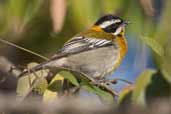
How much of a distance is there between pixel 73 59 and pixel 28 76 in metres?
1.81

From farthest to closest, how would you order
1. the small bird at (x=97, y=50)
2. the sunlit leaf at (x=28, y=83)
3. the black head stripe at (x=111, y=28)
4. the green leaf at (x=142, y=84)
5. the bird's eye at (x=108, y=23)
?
the black head stripe at (x=111, y=28)
the bird's eye at (x=108, y=23)
the small bird at (x=97, y=50)
the sunlit leaf at (x=28, y=83)
the green leaf at (x=142, y=84)

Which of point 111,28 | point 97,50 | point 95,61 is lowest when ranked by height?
point 95,61

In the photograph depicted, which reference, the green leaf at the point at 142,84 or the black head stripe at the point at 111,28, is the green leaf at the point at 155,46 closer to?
the green leaf at the point at 142,84

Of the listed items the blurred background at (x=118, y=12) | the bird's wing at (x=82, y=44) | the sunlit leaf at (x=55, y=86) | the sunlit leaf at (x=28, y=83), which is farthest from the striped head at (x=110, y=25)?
the sunlit leaf at (x=28, y=83)

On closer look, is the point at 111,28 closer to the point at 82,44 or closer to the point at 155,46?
the point at 82,44

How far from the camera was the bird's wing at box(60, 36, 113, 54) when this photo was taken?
3.80 metres

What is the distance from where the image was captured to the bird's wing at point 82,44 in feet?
12.5

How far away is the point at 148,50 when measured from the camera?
2.65 m

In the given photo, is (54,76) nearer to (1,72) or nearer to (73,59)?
(1,72)

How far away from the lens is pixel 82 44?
415 centimetres

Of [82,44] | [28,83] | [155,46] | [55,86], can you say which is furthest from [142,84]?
[82,44]

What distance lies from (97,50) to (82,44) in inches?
6.6

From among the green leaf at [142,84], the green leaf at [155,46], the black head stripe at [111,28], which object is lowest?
the green leaf at [142,84]

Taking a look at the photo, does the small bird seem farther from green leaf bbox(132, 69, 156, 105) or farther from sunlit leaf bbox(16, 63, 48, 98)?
green leaf bbox(132, 69, 156, 105)
